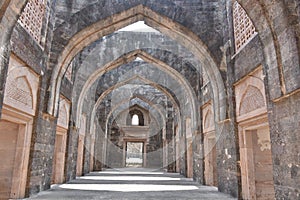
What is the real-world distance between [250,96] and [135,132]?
1472cm

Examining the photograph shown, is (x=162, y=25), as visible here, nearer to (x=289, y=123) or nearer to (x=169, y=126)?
(x=289, y=123)

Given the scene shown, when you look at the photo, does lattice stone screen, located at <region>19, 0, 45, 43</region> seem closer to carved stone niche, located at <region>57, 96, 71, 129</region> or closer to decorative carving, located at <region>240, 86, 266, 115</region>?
carved stone niche, located at <region>57, 96, 71, 129</region>

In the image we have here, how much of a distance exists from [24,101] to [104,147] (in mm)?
11536

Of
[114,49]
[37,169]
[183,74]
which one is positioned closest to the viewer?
[37,169]

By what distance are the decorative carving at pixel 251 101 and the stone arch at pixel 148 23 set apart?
1070 mm

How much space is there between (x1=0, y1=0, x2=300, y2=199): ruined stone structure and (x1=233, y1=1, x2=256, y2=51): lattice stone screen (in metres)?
0.02

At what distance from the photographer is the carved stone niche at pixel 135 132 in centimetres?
1914

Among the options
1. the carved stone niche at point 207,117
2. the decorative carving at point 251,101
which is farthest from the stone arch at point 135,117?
the decorative carving at point 251,101

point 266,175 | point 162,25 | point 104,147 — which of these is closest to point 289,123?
point 266,175

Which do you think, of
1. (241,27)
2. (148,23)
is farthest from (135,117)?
(241,27)

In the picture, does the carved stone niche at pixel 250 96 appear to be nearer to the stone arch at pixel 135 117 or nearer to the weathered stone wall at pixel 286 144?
the weathered stone wall at pixel 286 144

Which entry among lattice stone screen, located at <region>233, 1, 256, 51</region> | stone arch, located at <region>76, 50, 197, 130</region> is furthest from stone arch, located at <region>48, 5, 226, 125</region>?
stone arch, located at <region>76, 50, 197, 130</region>

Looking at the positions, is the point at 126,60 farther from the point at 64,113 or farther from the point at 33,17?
the point at 33,17

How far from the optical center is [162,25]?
7.22 meters
